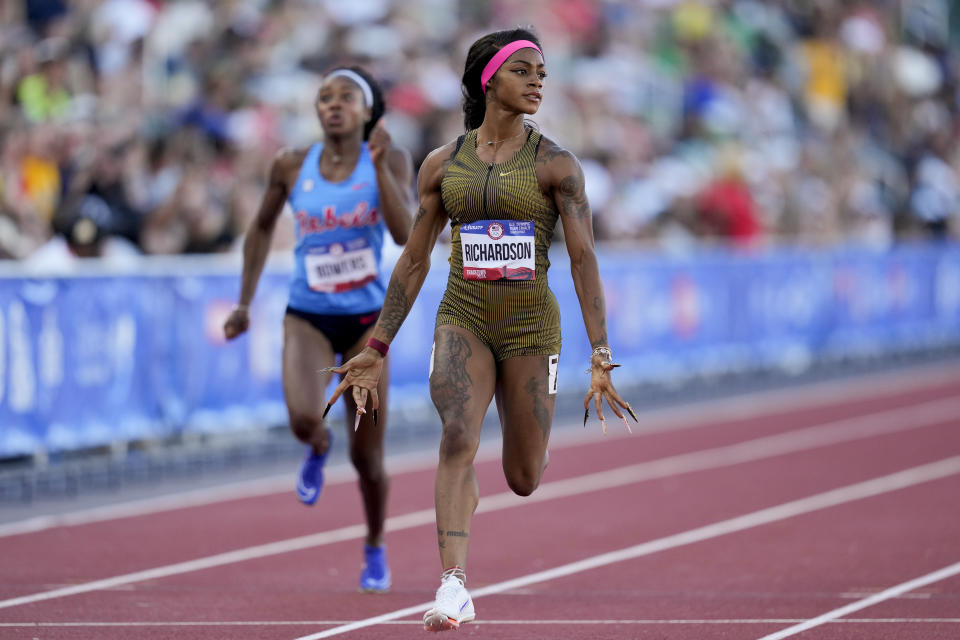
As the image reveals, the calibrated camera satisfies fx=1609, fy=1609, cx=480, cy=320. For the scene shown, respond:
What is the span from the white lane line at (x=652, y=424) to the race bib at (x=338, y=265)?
2.98 m

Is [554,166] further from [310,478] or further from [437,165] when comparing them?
[310,478]

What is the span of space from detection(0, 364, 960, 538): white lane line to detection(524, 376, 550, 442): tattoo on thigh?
455cm

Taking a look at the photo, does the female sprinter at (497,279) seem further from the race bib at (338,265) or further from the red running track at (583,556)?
the race bib at (338,265)

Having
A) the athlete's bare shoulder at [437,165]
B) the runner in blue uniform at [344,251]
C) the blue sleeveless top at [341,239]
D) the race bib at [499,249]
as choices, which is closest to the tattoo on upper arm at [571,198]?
the race bib at [499,249]

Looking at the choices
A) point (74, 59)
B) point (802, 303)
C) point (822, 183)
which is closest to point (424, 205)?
point (74, 59)

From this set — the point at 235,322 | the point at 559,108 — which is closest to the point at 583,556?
the point at 235,322

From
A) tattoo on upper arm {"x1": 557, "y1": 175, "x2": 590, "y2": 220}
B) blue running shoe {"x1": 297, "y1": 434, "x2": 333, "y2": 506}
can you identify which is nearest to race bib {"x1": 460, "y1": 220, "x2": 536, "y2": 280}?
tattoo on upper arm {"x1": 557, "y1": 175, "x2": 590, "y2": 220}

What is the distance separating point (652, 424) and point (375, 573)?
330 inches

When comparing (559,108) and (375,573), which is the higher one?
(559,108)

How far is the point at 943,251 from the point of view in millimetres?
23344

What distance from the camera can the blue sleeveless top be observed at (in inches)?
321

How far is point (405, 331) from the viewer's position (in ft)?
47.1

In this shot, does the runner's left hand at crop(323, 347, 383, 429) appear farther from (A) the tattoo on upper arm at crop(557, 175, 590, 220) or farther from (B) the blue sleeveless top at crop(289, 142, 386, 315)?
(B) the blue sleeveless top at crop(289, 142, 386, 315)

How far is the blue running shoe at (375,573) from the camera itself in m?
7.99
